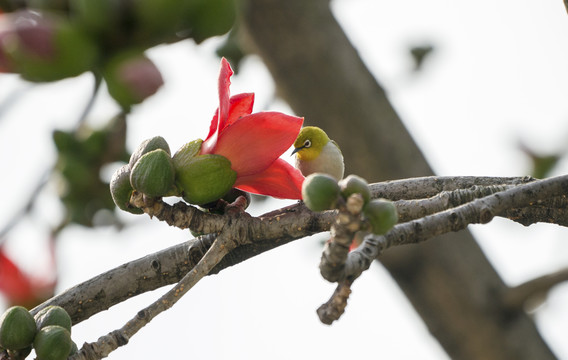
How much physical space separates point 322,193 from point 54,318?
31 cm

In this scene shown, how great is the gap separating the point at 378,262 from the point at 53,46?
3.91ft

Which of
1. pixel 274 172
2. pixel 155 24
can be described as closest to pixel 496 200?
pixel 274 172

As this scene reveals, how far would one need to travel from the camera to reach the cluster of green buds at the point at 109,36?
47.0 inches

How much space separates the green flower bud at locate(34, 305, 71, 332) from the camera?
2.26 feet

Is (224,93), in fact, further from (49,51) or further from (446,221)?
(49,51)

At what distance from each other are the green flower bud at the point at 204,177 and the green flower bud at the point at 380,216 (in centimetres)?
24

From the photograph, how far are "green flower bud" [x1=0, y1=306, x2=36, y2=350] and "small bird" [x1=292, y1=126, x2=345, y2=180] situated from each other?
0.44 m

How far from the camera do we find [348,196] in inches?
21.3

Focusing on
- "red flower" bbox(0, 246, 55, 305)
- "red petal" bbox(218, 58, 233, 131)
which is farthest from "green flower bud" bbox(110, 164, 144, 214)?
"red flower" bbox(0, 246, 55, 305)

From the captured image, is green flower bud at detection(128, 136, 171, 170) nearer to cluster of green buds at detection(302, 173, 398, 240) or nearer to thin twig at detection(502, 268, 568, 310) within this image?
cluster of green buds at detection(302, 173, 398, 240)

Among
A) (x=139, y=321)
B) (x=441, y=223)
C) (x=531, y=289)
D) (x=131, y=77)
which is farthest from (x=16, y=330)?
(x=531, y=289)

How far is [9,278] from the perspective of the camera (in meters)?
1.41

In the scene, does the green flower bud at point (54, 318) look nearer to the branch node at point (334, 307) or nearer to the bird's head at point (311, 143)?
the branch node at point (334, 307)

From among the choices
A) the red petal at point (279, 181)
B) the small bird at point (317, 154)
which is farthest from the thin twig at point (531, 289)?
the red petal at point (279, 181)
